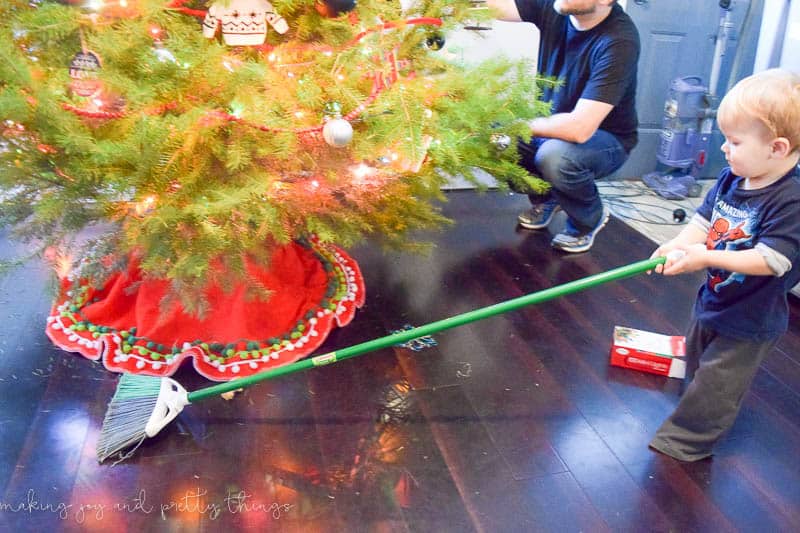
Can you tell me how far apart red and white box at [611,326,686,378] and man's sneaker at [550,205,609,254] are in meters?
0.60

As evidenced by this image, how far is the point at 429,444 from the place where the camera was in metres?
1.30

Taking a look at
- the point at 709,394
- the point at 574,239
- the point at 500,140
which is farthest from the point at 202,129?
the point at 574,239

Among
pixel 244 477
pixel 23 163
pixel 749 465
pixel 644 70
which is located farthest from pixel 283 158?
pixel 644 70

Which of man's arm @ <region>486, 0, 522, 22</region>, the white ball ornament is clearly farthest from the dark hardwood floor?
man's arm @ <region>486, 0, 522, 22</region>

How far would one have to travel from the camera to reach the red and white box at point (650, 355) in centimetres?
153

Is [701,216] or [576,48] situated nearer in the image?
[701,216]

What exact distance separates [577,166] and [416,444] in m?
1.17

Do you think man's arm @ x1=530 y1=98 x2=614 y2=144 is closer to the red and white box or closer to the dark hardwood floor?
the dark hardwood floor

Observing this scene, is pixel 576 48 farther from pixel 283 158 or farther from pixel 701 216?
pixel 283 158

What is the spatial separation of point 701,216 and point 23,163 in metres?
1.36

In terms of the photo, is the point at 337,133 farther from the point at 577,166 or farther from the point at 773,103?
the point at 577,166

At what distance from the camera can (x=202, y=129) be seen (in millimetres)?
1238

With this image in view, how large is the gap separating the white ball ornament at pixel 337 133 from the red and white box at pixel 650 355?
2.76 ft

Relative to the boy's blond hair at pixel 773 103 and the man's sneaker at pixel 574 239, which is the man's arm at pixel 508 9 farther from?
the boy's blond hair at pixel 773 103
